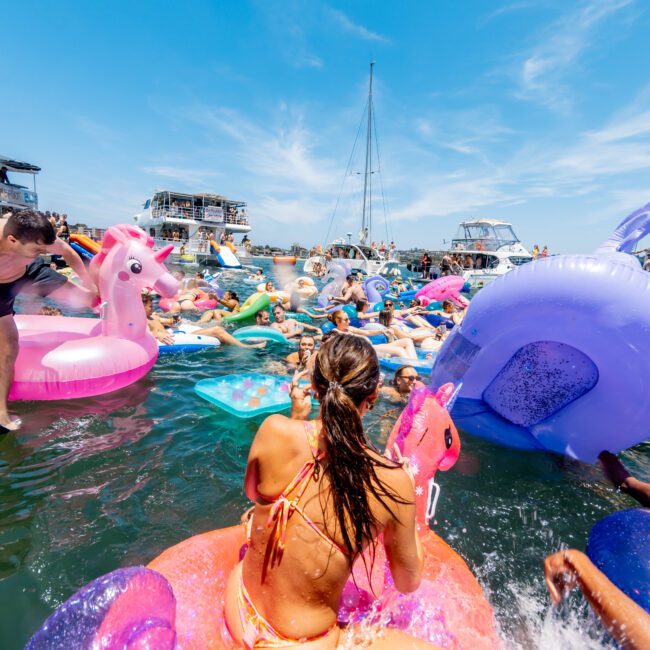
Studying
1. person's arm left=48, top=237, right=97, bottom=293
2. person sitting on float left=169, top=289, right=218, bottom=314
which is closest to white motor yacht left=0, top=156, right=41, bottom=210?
person sitting on float left=169, top=289, right=218, bottom=314

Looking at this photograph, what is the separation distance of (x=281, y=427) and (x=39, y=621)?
208 centimetres

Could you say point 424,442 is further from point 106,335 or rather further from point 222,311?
point 222,311

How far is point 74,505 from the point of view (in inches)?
120

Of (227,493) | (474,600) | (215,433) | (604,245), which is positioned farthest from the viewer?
(604,245)

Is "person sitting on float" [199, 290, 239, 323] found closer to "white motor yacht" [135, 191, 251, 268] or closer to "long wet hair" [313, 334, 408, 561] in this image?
"long wet hair" [313, 334, 408, 561]

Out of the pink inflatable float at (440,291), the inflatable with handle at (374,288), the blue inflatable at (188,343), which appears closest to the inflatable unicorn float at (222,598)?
the blue inflatable at (188,343)

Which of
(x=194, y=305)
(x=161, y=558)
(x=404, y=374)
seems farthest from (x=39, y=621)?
(x=194, y=305)

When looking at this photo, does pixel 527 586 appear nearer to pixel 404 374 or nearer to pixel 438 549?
pixel 438 549

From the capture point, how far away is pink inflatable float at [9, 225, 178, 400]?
4.28 metres

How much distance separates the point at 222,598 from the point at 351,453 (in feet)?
3.87

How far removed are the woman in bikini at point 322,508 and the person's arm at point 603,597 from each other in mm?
804

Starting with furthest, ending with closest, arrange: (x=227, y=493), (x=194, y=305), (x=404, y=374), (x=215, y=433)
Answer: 1. (x=194, y=305)
2. (x=404, y=374)
3. (x=215, y=433)
4. (x=227, y=493)

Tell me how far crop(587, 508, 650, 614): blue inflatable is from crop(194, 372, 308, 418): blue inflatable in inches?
117

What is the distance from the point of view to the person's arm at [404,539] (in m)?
1.32
